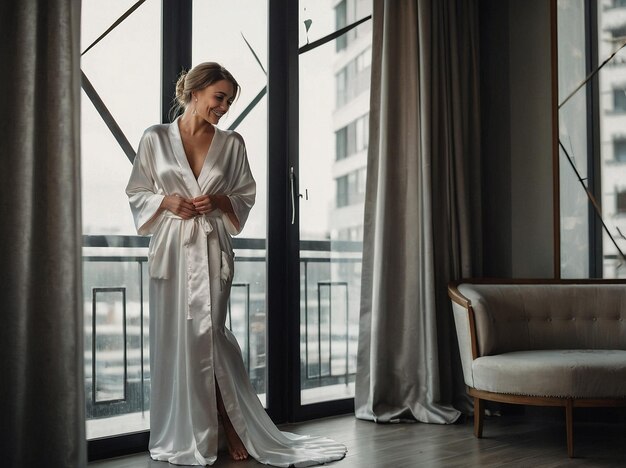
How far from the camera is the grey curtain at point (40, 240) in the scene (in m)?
2.49

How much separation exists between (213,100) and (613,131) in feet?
6.72

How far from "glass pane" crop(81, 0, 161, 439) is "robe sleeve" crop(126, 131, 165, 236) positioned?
0.48ft

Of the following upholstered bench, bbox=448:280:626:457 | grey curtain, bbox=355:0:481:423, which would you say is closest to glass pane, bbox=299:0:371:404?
grey curtain, bbox=355:0:481:423

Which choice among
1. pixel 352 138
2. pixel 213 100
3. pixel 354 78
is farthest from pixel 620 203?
pixel 213 100

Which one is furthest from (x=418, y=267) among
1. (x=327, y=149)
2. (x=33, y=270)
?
(x=33, y=270)

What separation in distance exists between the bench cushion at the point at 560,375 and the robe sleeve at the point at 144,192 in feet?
5.11

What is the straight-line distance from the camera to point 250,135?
3635 millimetres

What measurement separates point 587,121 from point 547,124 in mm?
217

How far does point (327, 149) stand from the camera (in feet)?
12.9

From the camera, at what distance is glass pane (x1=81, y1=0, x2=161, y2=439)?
3.08 m

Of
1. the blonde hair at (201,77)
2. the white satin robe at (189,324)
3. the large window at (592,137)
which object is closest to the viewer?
the white satin robe at (189,324)

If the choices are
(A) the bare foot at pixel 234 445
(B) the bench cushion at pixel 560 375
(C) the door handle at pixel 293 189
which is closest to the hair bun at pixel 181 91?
(C) the door handle at pixel 293 189

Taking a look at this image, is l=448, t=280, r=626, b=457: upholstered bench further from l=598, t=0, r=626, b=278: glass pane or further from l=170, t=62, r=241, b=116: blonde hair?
l=170, t=62, r=241, b=116: blonde hair

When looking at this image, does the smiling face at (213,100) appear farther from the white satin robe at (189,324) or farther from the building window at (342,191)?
the building window at (342,191)
